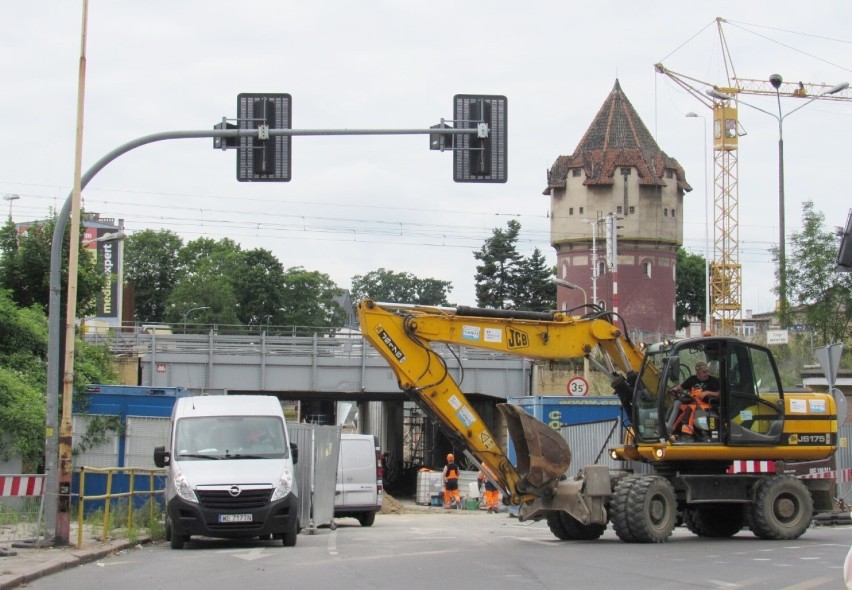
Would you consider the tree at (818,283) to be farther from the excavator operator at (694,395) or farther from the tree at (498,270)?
the tree at (498,270)

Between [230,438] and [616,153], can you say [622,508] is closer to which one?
[230,438]

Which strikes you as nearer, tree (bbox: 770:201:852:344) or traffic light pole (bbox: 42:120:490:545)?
traffic light pole (bbox: 42:120:490:545)

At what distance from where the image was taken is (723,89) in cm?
10175

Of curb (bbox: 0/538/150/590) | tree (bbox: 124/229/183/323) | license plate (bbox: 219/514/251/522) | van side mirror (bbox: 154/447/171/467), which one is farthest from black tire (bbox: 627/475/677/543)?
tree (bbox: 124/229/183/323)

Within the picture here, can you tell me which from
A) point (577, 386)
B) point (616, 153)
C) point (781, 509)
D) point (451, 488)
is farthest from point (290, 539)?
point (616, 153)

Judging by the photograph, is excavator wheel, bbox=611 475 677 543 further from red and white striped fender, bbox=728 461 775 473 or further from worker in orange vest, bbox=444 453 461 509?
worker in orange vest, bbox=444 453 461 509

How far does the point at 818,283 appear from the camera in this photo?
48.8 meters

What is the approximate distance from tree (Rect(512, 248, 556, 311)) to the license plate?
9090cm

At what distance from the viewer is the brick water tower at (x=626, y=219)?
327 feet

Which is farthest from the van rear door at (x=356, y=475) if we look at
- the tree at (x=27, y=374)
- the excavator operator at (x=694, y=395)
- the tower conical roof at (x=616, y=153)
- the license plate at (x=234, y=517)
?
the tower conical roof at (x=616, y=153)

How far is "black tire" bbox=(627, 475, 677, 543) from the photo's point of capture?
705 inches

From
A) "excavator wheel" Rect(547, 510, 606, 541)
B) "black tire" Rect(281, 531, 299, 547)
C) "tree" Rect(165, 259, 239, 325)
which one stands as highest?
"tree" Rect(165, 259, 239, 325)

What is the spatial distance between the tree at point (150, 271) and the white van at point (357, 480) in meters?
93.9

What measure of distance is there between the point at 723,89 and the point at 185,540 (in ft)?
292
